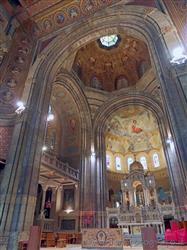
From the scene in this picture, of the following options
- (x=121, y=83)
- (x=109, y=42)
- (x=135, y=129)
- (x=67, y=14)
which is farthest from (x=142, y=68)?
(x=67, y=14)

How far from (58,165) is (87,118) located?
22.6 feet

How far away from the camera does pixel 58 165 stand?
1395 cm

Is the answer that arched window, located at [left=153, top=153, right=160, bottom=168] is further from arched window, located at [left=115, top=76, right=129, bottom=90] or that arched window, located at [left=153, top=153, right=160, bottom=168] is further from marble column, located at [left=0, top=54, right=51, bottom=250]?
marble column, located at [left=0, top=54, right=51, bottom=250]

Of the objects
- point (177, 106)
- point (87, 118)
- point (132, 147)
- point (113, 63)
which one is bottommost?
point (177, 106)

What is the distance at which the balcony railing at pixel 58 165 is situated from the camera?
12630 mm

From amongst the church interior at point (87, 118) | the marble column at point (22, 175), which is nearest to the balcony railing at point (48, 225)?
the church interior at point (87, 118)

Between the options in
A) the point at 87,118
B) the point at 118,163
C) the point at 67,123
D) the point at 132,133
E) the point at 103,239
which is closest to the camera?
the point at 103,239

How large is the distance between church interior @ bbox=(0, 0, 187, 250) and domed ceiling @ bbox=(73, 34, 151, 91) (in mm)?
114

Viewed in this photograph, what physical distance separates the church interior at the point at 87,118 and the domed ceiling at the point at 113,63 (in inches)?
4.5

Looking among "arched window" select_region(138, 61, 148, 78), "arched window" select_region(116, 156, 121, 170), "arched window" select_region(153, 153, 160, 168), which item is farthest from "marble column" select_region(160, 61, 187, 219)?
"arched window" select_region(116, 156, 121, 170)

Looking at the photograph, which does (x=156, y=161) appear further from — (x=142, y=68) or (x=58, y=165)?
(x=58, y=165)

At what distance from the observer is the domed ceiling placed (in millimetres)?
19461

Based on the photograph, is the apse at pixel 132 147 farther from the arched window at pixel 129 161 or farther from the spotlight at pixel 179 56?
the spotlight at pixel 179 56

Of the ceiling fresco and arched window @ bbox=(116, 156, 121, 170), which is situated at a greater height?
the ceiling fresco
